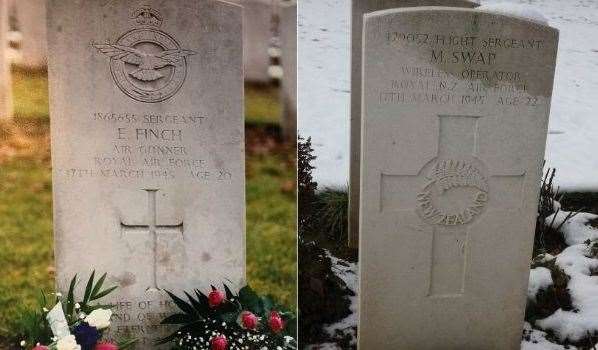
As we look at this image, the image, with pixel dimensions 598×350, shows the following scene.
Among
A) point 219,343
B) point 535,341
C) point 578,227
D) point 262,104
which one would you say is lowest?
point 535,341

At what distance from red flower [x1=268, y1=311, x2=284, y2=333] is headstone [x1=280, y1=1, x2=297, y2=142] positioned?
3.36ft

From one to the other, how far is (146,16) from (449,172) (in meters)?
1.56

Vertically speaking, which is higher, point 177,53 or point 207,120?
point 177,53

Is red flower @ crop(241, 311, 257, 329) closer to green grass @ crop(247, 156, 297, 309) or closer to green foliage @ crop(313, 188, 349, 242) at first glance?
green foliage @ crop(313, 188, 349, 242)

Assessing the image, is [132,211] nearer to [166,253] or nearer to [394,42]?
[166,253]

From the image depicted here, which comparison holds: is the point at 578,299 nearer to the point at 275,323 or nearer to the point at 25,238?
the point at 275,323

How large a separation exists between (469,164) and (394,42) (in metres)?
0.69

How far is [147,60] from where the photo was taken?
2697mm

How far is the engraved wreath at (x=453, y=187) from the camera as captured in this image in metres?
2.81

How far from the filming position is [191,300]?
2.88 m

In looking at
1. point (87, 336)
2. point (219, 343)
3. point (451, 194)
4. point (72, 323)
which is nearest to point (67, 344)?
point (87, 336)

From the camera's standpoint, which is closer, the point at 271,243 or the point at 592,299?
the point at 592,299

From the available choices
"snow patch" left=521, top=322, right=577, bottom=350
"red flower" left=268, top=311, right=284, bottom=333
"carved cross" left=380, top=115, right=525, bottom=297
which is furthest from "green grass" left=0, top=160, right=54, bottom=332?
"snow patch" left=521, top=322, right=577, bottom=350

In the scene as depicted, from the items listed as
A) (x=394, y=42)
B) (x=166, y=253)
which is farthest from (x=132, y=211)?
(x=394, y=42)
